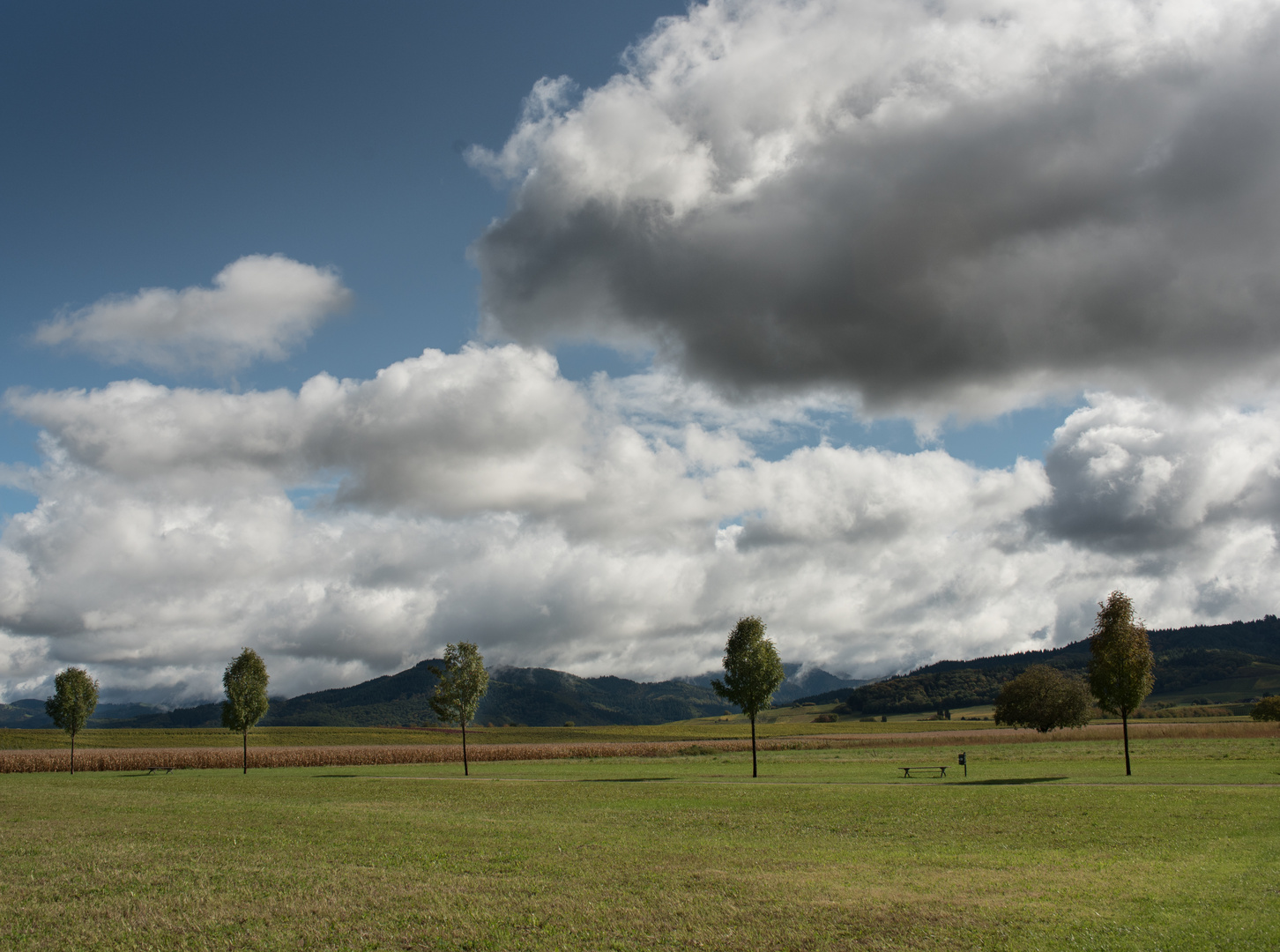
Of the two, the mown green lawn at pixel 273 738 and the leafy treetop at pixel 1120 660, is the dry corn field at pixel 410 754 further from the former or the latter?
the leafy treetop at pixel 1120 660

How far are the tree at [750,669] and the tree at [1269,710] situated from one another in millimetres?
106747

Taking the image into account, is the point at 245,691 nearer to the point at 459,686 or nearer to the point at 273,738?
the point at 459,686

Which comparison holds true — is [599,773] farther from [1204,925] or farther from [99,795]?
[1204,925]

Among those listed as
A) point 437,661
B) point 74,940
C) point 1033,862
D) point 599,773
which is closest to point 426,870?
point 74,940

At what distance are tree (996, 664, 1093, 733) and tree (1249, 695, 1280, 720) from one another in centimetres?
4186

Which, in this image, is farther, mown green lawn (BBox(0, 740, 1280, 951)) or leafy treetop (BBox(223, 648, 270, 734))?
leafy treetop (BBox(223, 648, 270, 734))

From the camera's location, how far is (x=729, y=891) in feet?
50.4

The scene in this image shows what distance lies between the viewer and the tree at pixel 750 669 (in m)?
62.0

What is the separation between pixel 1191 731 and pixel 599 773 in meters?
88.3

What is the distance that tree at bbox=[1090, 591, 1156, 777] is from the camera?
172ft

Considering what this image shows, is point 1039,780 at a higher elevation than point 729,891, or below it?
below

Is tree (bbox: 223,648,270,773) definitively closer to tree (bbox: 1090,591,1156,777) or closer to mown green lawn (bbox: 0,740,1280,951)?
mown green lawn (bbox: 0,740,1280,951)

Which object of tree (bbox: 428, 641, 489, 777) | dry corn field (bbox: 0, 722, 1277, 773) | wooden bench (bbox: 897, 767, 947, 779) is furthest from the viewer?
dry corn field (bbox: 0, 722, 1277, 773)

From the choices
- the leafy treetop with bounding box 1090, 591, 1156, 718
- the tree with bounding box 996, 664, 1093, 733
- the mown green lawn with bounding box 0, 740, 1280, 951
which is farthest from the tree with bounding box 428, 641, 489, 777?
the tree with bounding box 996, 664, 1093, 733
